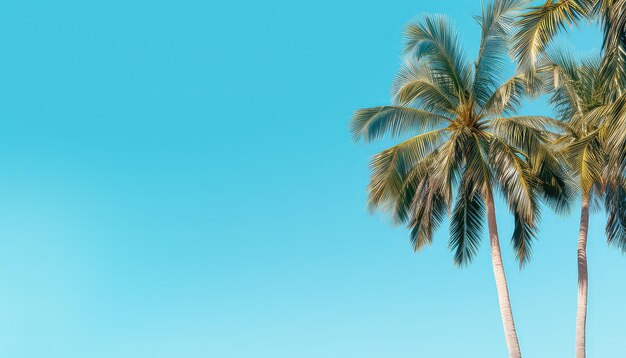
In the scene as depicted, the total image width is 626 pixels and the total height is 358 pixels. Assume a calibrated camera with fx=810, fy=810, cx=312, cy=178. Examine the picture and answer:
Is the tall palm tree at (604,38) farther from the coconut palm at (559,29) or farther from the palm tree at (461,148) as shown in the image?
the palm tree at (461,148)

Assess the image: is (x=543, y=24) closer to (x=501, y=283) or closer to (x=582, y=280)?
(x=501, y=283)

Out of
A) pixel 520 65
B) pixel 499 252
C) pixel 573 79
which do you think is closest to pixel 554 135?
pixel 573 79

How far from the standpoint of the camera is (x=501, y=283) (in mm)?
21953

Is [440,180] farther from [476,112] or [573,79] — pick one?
[573,79]

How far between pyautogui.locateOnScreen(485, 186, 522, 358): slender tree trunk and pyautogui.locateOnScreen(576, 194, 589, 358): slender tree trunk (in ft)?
8.11

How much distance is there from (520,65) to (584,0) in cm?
159

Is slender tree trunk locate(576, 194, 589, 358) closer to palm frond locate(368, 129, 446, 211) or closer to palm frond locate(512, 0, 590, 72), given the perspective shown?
palm frond locate(368, 129, 446, 211)

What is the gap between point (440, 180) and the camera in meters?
22.2

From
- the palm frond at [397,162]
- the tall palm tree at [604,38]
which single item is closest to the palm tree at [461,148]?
the palm frond at [397,162]

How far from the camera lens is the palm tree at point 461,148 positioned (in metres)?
22.2

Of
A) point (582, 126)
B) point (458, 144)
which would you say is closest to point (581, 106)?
point (582, 126)

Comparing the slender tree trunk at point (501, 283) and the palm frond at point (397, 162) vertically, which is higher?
the palm frond at point (397, 162)

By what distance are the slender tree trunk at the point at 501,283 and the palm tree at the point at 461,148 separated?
31mm

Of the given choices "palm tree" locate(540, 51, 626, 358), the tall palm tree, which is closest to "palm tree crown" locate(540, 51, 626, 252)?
"palm tree" locate(540, 51, 626, 358)
